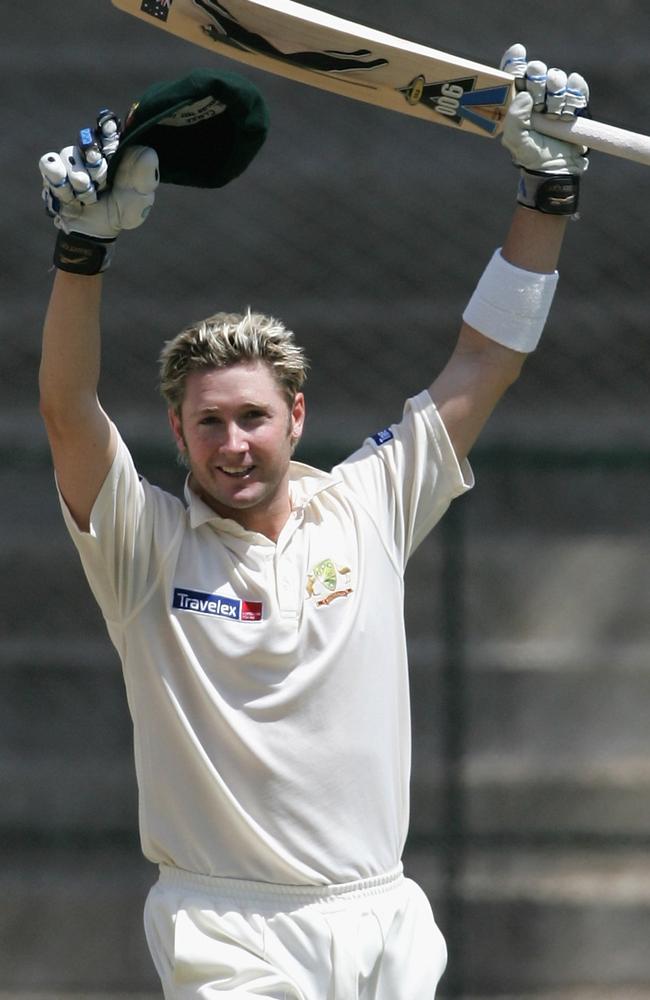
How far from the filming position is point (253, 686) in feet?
6.98

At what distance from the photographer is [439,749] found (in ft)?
10.9

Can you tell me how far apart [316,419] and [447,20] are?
3.66ft

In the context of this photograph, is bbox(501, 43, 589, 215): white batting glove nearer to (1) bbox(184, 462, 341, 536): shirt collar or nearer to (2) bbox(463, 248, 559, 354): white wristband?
(2) bbox(463, 248, 559, 354): white wristband

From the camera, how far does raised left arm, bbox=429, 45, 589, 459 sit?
2299mm

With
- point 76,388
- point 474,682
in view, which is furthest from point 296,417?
point 474,682

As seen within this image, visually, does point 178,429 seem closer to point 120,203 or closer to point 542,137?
point 120,203

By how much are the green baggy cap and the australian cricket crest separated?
0.52 meters

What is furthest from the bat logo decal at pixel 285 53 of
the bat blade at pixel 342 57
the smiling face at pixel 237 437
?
the smiling face at pixel 237 437

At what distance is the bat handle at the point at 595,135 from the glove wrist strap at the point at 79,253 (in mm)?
645

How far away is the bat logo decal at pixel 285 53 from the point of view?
2.34m

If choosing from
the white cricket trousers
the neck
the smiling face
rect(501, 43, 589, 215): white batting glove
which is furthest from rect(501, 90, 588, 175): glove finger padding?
the white cricket trousers

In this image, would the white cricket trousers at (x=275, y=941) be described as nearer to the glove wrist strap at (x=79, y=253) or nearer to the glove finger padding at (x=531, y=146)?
the glove wrist strap at (x=79, y=253)

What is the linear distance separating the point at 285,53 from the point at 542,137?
14.6 inches

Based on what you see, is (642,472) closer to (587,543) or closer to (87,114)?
(587,543)
